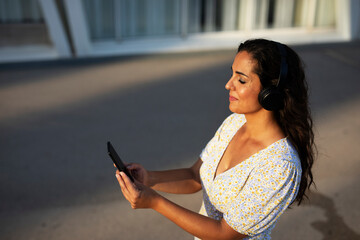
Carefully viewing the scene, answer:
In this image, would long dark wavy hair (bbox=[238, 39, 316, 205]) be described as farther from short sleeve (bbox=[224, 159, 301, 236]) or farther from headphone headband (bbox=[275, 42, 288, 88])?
short sleeve (bbox=[224, 159, 301, 236])

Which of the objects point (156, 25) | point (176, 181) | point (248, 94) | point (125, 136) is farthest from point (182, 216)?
point (156, 25)

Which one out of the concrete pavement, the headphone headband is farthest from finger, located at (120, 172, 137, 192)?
the concrete pavement

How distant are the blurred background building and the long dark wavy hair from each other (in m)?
5.29

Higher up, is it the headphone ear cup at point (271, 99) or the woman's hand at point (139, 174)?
the headphone ear cup at point (271, 99)

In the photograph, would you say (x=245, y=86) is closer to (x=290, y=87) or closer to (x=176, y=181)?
(x=290, y=87)

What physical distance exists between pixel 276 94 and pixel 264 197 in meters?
0.41

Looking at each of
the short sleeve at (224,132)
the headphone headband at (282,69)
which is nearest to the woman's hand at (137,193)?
the short sleeve at (224,132)

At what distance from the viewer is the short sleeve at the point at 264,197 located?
179cm

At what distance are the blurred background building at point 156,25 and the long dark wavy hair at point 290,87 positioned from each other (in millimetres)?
5292

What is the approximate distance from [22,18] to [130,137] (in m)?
3.90

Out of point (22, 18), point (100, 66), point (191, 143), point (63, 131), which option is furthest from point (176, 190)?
point (22, 18)

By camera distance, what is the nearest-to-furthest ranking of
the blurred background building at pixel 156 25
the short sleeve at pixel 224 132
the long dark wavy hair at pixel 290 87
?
the long dark wavy hair at pixel 290 87 < the short sleeve at pixel 224 132 < the blurred background building at pixel 156 25

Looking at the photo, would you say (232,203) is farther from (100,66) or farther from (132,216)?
(100,66)

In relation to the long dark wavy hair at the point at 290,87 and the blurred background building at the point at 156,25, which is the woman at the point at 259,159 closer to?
the long dark wavy hair at the point at 290,87
